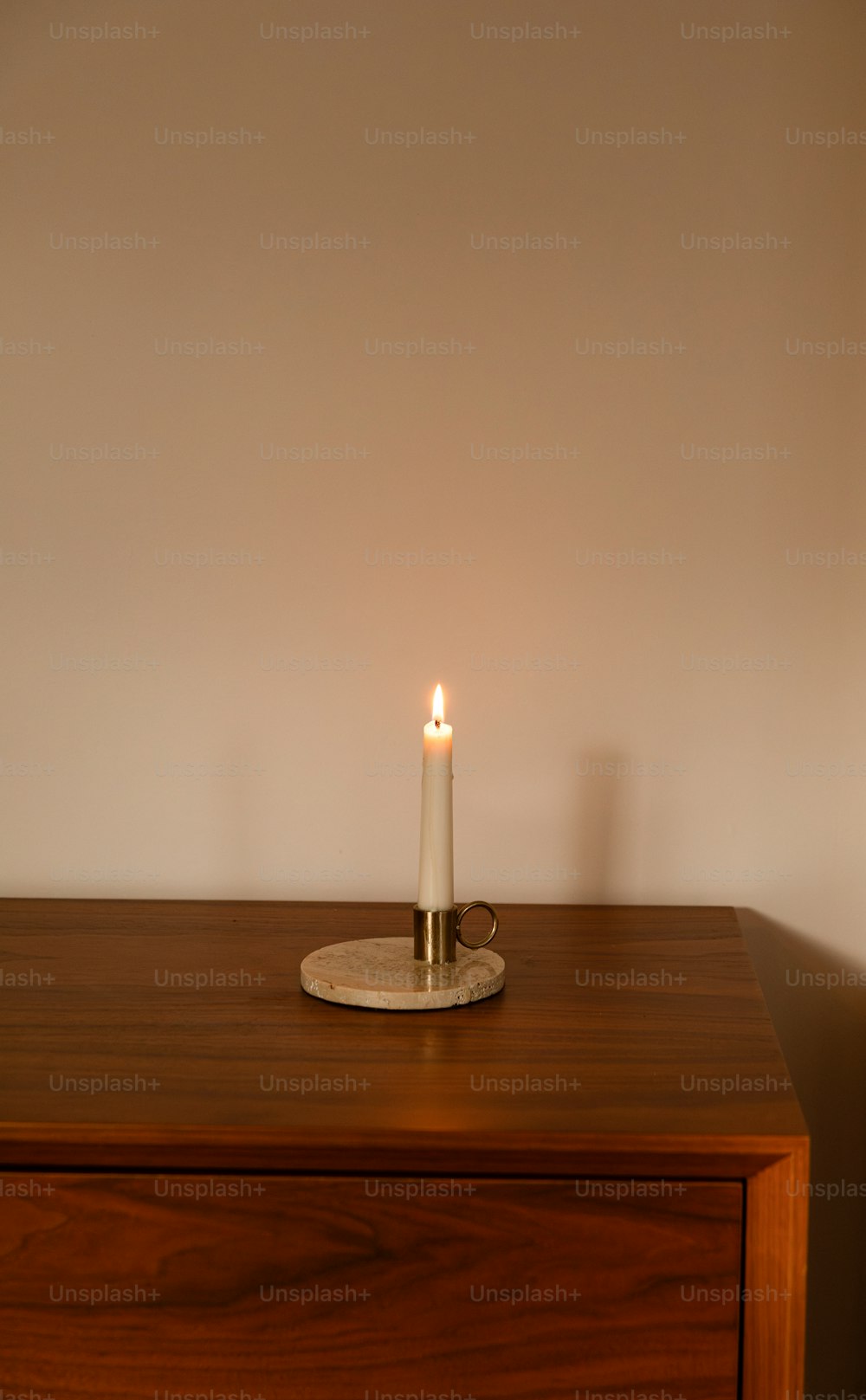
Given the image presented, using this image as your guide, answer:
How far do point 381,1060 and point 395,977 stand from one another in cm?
13

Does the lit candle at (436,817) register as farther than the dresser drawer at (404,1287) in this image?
Yes

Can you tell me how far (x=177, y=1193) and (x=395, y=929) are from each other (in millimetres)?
448

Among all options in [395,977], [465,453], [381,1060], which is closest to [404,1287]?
[381,1060]

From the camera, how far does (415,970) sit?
92 cm

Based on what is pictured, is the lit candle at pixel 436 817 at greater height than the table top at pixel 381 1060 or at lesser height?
greater

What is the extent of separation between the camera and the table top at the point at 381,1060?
659 millimetres

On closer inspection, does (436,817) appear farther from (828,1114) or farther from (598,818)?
(828,1114)

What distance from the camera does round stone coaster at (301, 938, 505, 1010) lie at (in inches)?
33.9

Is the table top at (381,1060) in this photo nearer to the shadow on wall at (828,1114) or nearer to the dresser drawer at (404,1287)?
the dresser drawer at (404,1287)

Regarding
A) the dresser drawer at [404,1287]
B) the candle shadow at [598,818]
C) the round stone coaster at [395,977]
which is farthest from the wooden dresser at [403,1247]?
the candle shadow at [598,818]

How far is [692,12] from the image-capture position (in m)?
1.19

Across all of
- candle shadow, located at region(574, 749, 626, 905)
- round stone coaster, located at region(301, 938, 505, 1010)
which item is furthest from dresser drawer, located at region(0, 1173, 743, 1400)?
candle shadow, located at region(574, 749, 626, 905)

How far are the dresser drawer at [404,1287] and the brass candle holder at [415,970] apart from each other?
20cm

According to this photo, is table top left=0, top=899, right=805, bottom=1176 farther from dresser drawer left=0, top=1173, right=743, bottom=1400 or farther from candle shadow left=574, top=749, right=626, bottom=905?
candle shadow left=574, top=749, right=626, bottom=905
